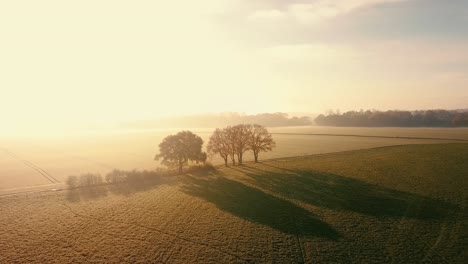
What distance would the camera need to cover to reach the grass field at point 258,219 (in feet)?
97.8

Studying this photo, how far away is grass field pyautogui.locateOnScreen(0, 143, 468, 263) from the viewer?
29797 mm

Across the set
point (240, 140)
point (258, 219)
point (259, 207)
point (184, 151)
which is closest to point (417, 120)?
point (240, 140)

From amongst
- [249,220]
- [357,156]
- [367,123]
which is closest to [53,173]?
[249,220]

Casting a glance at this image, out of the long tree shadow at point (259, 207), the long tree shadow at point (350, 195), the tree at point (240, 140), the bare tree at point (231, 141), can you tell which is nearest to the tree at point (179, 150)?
the bare tree at point (231, 141)

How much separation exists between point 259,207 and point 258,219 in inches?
180

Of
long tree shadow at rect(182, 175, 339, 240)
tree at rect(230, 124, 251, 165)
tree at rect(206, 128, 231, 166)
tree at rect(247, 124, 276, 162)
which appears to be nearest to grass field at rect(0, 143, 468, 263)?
long tree shadow at rect(182, 175, 339, 240)

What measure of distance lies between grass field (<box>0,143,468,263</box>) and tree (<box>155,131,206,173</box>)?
11402mm

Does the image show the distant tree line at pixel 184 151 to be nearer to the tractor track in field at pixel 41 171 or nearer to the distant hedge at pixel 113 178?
the distant hedge at pixel 113 178

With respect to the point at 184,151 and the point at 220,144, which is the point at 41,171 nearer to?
the point at 184,151

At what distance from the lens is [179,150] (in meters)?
73.6

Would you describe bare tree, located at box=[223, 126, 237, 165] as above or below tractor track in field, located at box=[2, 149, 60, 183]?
above

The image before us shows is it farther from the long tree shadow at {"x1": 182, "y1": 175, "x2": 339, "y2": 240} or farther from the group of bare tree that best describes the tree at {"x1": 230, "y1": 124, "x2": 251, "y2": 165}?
the long tree shadow at {"x1": 182, "y1": 175, "x2": 339, "y2": 240}

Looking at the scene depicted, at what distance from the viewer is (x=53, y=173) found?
77.1 m

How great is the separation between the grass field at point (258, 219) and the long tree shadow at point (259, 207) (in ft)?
0.41
